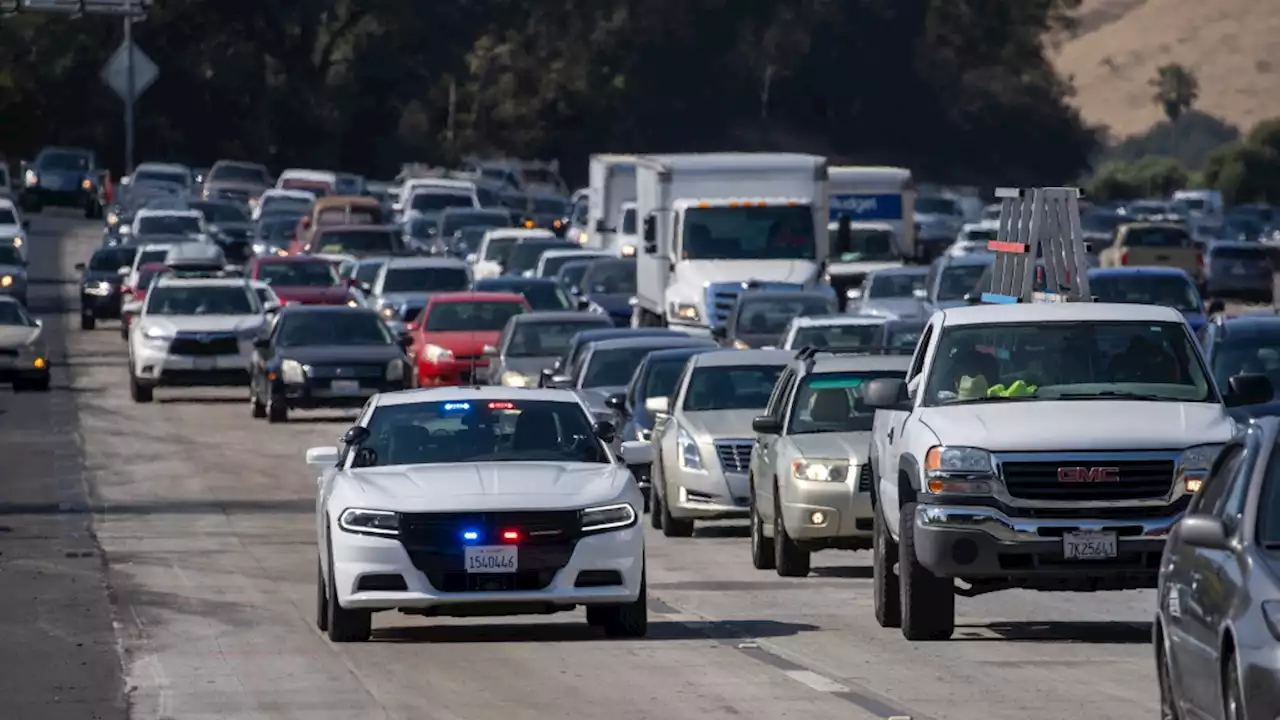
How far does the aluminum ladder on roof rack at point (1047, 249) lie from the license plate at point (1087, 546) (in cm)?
837

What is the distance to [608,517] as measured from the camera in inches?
650

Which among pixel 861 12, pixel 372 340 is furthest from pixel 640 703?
pixel 861 12

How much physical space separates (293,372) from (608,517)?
21547 mm

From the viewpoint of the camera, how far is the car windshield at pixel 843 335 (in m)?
34.4

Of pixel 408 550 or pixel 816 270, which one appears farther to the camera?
pixel 816 270

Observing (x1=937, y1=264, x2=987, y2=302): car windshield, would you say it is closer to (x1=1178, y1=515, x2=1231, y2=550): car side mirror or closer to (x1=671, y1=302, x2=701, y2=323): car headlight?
(x1=671, y1=302, x2=701, y2=323): car headlight

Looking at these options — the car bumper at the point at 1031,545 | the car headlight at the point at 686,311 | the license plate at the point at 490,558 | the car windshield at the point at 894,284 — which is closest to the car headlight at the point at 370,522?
the license plate at the point at 490,558

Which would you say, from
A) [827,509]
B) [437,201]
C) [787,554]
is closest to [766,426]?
[827,509]

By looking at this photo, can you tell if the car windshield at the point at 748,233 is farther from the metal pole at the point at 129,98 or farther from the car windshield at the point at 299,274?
the metal pole at the point at 129,98

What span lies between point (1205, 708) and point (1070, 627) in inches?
277

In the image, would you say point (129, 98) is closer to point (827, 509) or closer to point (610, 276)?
point (610, 276)

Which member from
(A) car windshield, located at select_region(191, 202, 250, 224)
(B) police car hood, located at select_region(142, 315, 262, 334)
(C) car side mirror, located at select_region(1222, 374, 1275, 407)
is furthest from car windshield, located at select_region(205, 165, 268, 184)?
(C) car side mirror, located at select_region(1222, 374, 1275, 407)

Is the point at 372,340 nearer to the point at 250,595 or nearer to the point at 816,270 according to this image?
the point at 816,270

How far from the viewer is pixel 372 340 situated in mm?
38594
